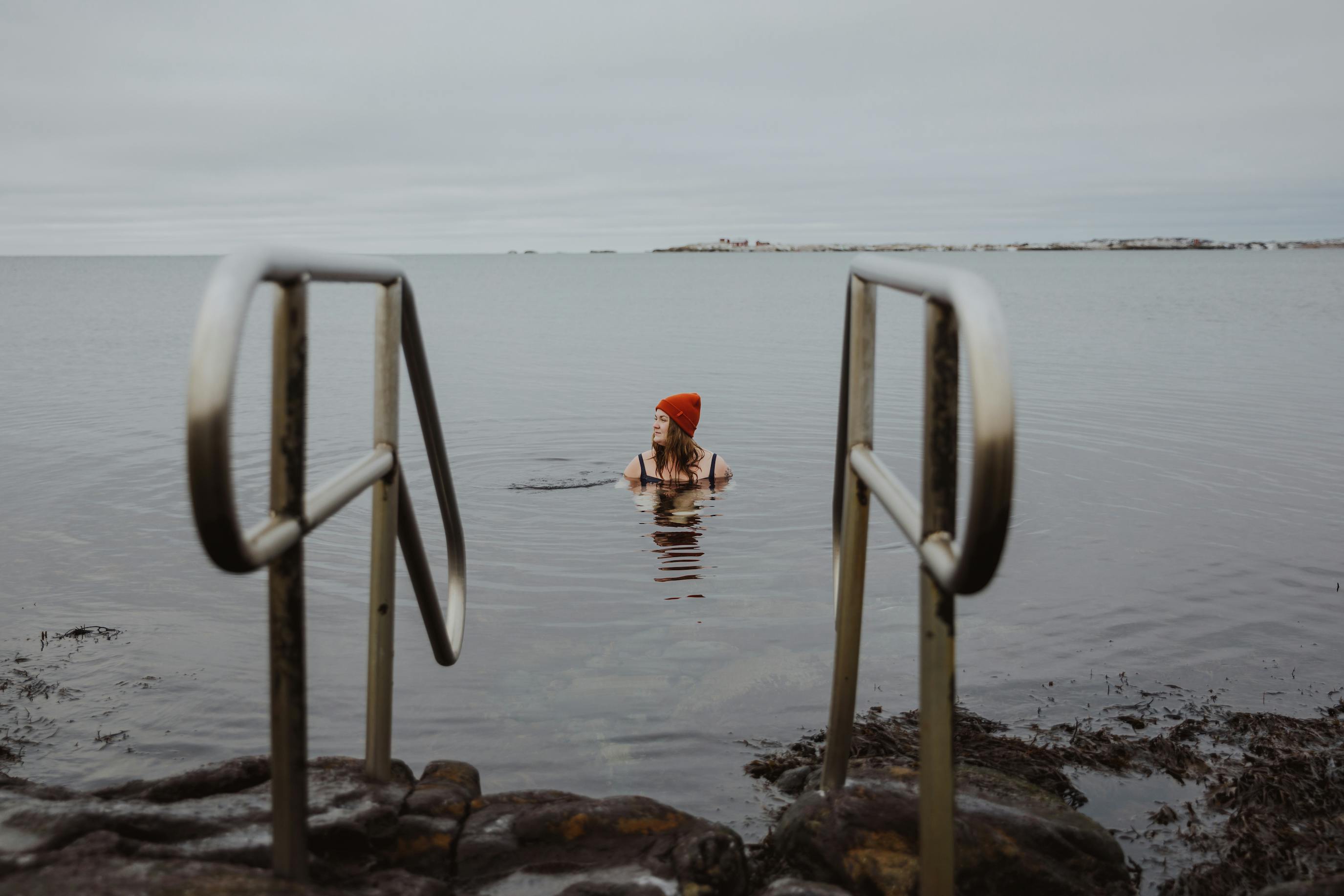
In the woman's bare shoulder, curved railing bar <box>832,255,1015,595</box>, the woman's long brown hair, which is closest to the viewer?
curved railing bar <box>832,255,1015,595</box>

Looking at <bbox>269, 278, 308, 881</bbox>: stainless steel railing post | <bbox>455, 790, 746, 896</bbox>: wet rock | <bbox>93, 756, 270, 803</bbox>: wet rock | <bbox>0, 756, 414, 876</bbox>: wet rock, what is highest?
<bbox>269, 278, 308, 881</bbox>: stainless steel railing post

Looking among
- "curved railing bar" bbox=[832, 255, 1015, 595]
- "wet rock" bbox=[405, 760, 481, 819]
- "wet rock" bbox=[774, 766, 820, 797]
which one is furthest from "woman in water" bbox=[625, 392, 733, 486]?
"curved railing bar" bbox=[832, 255, 1015, 595]

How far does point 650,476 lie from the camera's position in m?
10.1

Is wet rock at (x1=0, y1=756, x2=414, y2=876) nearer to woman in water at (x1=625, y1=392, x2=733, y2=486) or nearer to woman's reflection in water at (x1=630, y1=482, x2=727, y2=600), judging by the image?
woman's reflection in water at (x1=630, y1=482, x2=727, y2=600)

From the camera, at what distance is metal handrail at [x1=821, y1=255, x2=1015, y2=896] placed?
4.97ft

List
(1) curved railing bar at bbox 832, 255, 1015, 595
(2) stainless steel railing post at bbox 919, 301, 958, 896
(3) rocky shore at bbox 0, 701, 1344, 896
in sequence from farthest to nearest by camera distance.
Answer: (3) rocky shore at bbox 0, 701, 1344, 896, (2) stainless steel railing post at bbox 919, 301, 958, 896, (1) curved railing bar at bbox 832, 255, 1015, 595

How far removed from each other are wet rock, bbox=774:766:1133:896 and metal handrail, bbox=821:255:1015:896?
14cm

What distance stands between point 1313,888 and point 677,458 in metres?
7.60

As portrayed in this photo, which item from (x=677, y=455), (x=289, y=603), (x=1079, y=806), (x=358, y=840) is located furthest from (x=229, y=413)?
(x=677, y=455)

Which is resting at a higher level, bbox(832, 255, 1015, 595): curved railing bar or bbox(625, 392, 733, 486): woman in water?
bbox(832, 255, 1015, 595): curved railing bar

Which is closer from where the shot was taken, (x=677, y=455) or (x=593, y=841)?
(x=593, y=841)

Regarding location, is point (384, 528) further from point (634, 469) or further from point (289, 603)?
point (634, 469)

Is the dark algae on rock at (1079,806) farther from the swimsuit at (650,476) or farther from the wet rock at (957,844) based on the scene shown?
the swimsuit at (650,476)

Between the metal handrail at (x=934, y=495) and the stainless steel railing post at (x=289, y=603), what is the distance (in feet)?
3.64
